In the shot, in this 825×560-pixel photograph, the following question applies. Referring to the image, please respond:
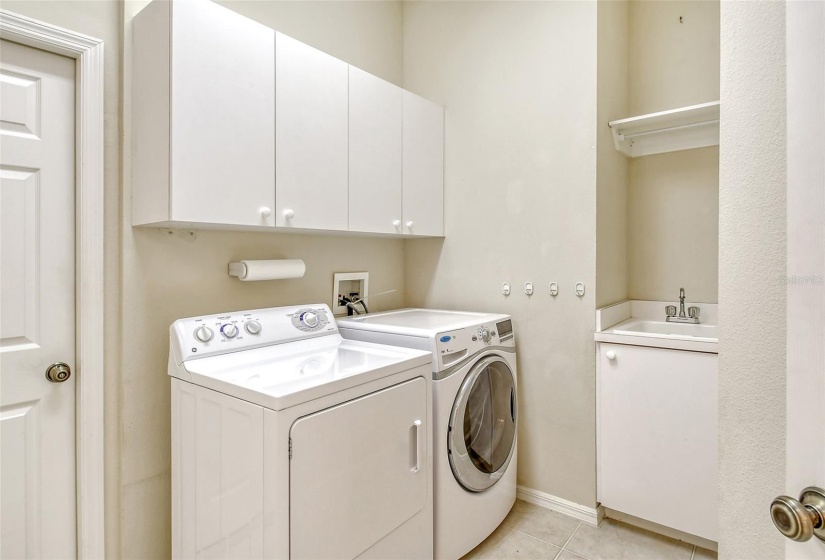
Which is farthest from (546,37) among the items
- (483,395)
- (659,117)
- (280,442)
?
(280,442)

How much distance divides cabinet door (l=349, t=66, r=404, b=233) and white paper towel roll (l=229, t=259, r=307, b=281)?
32cm

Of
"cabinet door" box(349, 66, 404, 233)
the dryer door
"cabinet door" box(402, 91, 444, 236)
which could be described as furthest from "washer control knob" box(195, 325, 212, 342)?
"cabinet door" box(402, 91, 444, 236)

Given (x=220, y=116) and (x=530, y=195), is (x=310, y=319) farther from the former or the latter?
(x=530, y=195)

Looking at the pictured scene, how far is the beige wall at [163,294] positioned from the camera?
5.47 ft

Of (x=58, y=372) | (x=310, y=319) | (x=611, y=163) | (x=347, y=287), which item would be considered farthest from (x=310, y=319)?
(x=611, y=163)

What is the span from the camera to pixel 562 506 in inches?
91.7

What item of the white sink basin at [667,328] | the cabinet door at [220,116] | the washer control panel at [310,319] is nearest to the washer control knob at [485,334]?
the white sink basin at [667,328]

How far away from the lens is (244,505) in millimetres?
1333

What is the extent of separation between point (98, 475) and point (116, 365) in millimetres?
398

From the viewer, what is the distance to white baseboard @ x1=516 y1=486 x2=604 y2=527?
87.8 inches

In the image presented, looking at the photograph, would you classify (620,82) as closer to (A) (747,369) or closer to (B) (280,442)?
(A) (747,369)

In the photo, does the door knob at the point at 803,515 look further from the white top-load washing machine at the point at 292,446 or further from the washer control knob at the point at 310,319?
the washer control knob at the point at 310,319

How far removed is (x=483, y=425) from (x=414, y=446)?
0.51m

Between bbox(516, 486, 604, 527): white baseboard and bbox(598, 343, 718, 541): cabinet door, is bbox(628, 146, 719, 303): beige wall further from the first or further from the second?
bbox(516, 486, 604, 527): white baseboard
